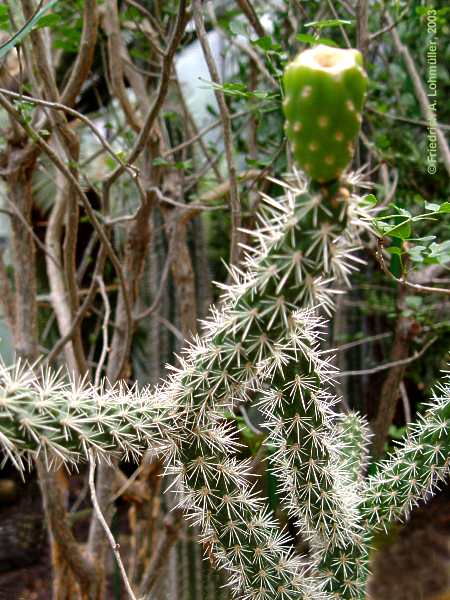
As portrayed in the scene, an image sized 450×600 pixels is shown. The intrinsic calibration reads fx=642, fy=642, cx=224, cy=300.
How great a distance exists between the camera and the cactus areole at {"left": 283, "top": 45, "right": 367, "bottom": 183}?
0.50 m

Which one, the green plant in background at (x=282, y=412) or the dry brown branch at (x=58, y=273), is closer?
the green plant in background at (x=282, y=412)

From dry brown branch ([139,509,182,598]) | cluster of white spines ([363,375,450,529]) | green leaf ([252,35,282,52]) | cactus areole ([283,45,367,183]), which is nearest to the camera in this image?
cactus areole ([283,45,367,183])

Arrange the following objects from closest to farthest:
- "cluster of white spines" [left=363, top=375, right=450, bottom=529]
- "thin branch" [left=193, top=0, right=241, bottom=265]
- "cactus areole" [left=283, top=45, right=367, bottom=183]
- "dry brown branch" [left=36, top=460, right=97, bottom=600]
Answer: "cactus areole" [left=283, top=45, right=367, bottom=183] → "cluster of white spines" [left=363, top=375, right=450, bottom=529] → "thin branch" [left=193, top=0, right=241, bottom=265] → "dry brown branch" [left=36, top=460, right=97, bottom=600]

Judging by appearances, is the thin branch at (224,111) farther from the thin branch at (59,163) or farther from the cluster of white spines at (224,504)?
the cluster of white spines at (224,504)

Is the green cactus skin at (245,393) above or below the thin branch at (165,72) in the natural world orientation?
below

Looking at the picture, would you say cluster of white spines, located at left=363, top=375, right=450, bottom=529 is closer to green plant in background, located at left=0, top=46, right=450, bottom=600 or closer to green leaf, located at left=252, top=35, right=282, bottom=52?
green plant in background, located at left=0, top=46, right=450, bottom=600

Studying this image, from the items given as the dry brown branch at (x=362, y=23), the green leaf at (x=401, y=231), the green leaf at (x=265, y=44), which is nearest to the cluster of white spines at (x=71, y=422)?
the green leaf at (x=401, y=231)

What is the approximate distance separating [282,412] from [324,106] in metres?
0.47

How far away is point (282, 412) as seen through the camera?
2.83ft

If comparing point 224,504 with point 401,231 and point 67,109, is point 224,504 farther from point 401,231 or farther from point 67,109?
point 67,109

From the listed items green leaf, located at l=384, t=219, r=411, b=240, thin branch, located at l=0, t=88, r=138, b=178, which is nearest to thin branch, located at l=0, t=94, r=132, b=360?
thin branch, located at l=0, t=88, r=138, b=178


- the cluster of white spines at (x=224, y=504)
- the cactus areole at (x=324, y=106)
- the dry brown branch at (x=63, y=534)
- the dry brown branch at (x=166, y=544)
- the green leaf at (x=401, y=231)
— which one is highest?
the cactus areole at (x=324, y=106)

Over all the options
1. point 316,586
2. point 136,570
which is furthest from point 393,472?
point 136,570

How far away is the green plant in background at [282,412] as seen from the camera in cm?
57
